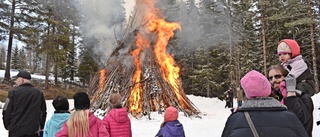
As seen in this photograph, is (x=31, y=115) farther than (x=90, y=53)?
No

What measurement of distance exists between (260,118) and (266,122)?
1.9 inches

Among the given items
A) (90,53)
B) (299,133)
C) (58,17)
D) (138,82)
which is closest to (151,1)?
(138,82)

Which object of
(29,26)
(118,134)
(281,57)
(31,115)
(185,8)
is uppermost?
(185,8)

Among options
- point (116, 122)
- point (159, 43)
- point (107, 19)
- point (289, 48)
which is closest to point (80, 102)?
point (116, 122)

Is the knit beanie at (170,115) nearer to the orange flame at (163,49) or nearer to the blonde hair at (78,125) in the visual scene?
the blonde hair at (78,125)

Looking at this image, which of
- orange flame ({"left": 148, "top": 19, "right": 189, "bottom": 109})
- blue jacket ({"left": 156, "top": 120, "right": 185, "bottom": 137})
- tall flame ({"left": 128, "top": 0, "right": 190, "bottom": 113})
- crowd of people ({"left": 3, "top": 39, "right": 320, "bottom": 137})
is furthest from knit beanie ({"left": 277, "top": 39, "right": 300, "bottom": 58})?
orange flame ({"left": 148, "top": 19, "right": 189, "bottom": 109})

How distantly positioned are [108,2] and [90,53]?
18.6 meters

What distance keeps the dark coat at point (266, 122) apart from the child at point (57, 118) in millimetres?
2584

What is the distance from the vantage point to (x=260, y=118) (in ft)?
6.84

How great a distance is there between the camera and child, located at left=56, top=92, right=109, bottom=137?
3.31 metres

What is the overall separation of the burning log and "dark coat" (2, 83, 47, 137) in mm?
8135

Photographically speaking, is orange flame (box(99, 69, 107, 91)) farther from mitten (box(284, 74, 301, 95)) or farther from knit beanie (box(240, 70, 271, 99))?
knit beanie (box(240, 70, 271, 99))

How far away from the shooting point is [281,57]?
3.05 metres

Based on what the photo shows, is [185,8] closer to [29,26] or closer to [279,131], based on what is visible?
[29,26]
